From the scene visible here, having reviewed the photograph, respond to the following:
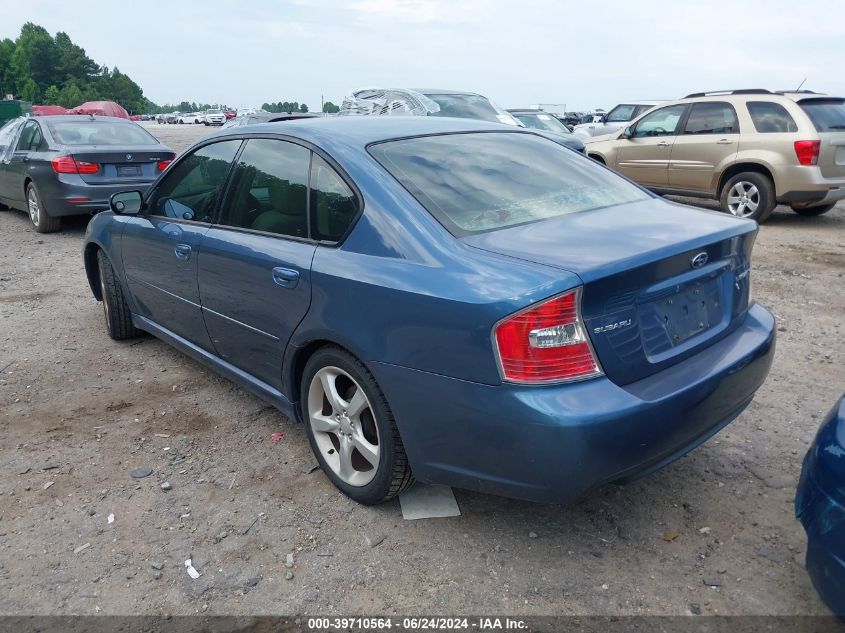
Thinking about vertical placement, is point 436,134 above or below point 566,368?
above

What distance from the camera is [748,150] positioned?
9086 mm

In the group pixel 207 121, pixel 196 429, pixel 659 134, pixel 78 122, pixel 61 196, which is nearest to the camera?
pixel 196 429

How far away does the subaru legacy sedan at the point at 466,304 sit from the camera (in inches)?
88.7

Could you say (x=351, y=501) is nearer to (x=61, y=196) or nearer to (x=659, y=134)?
(x=61, y=196)

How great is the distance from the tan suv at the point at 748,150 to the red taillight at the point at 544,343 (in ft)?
25.7

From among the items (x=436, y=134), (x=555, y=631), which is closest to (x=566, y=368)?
(x=555, y=631)

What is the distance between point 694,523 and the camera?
2.84 meters

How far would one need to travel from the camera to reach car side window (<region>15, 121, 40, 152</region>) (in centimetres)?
952

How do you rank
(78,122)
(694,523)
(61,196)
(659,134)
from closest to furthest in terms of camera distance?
1. (694,523)
2. (61,196)
3. (78,122)
4. (659,134)

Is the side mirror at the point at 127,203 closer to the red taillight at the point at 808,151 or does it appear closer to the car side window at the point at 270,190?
the car side window at the point at 270,190

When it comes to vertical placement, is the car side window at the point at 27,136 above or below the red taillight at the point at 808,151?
above

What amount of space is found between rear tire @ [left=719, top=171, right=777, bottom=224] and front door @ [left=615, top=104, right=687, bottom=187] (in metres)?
1.13

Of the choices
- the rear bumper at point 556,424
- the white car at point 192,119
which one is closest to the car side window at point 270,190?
the rear bumper at point 556,424

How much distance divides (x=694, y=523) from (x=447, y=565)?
105 centimetres
